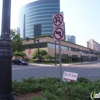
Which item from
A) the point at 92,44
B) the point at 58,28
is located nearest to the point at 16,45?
the point at 58,28

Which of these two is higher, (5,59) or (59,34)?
(59,34)

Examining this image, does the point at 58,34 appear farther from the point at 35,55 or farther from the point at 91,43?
the point at 91,43

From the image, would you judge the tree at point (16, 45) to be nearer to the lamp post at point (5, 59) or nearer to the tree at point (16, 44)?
the tree at point (16, 44)

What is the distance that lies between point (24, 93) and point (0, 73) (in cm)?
175

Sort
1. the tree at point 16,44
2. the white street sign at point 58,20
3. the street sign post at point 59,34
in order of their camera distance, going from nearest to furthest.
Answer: the street sign post at point 59,34 → the white street sign at point 58,20 → the tree at point 16,44

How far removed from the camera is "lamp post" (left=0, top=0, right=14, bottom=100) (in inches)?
151

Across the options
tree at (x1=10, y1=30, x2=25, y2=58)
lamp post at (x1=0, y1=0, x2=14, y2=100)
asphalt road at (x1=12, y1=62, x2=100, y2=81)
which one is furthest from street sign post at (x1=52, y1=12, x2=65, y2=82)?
tree at (x1=10, y1=30, x2=25, y2=58)

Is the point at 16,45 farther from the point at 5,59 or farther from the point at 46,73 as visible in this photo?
the point at 5,59

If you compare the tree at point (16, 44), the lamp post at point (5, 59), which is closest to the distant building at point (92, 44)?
the tree at point (16, 44)

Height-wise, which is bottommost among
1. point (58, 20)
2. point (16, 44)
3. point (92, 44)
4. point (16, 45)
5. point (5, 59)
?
point (5, 59)

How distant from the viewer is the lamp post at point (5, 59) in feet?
12.6

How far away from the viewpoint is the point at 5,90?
387 cm

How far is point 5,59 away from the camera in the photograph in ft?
12.7

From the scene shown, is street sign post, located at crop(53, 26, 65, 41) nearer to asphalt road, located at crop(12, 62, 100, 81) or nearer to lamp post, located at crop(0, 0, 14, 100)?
lamp post, located at crop(0, 0, 14, 100)
